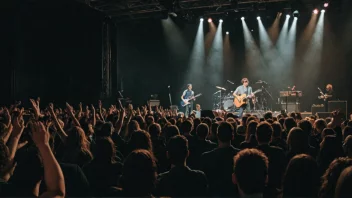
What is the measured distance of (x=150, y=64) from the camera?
71.5ft

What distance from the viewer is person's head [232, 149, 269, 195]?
214 cm

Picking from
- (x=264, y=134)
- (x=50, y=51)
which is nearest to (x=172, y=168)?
(x=264, y=134)

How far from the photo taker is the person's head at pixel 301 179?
3.03m

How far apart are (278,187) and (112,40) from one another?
16919 millimetres

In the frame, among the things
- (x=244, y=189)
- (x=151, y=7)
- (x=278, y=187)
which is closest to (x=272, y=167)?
(x=278, y=187)

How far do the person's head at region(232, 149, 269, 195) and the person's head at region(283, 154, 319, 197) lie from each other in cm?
100

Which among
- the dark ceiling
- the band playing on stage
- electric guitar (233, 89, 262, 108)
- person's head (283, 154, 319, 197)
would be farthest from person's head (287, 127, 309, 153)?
electric guitar (233, 89, 262, 108)

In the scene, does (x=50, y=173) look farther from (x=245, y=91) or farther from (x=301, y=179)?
(x=245, y=91)

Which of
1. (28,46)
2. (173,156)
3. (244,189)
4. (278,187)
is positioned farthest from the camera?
(28,46)

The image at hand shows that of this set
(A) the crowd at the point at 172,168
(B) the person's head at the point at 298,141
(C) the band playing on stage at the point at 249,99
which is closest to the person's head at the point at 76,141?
(A) the crowd at the point at 172,168

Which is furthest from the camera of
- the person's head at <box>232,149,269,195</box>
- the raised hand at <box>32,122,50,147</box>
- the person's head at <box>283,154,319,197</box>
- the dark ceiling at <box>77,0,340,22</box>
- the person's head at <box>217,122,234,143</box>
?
the dark ceiling at <box>77,0,340,22</box>

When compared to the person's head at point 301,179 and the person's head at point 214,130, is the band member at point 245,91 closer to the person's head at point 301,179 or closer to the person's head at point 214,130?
the person's head at point 214,130

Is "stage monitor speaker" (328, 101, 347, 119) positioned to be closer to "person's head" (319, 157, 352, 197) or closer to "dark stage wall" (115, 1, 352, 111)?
"dark stage wall" (115, 1, 352, 111)

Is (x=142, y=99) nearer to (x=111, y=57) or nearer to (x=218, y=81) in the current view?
(x=111, y=57)
